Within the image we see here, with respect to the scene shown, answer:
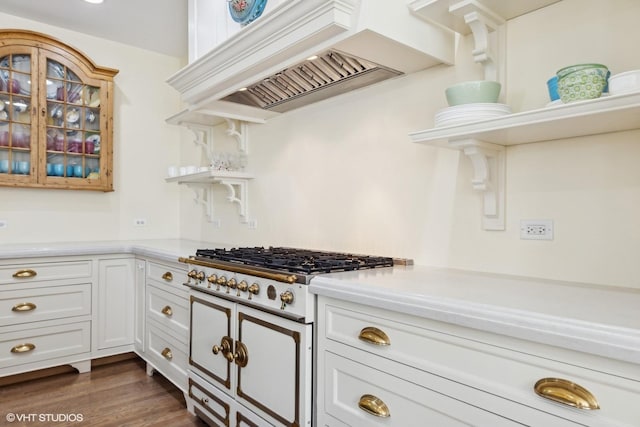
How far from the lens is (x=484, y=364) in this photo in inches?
41.6

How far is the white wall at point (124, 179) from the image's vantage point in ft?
11.0

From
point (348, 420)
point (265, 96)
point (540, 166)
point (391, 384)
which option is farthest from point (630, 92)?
point (265, 96)

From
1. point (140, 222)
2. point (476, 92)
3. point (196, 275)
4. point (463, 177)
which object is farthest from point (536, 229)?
point (140, 222)

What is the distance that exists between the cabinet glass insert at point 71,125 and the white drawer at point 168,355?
1.45 metres

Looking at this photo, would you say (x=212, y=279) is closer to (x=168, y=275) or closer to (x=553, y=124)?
(x=168, y=275)

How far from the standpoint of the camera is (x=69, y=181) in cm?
335

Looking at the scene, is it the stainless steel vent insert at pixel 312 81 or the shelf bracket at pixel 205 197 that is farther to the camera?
the shelf bracket at pixel 205 197

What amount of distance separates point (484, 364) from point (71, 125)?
3518mm

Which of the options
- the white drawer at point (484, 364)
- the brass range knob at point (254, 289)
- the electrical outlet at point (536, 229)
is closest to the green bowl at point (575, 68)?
the electrical outlet at point (536, 229)

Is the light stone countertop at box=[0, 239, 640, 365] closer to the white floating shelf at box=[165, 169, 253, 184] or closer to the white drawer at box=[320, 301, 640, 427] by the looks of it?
the white drawer at box=[320, 301, 640, 427]

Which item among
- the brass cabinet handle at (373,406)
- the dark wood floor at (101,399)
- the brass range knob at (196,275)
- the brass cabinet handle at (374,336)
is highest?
the brass range knob at (196,275)

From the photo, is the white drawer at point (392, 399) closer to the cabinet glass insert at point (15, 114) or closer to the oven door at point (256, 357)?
the oven door at point (256, 357)

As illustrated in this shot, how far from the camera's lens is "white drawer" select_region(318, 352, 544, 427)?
43.3 inches

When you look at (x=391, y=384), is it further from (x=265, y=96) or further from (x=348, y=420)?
(x=265, y=96)
